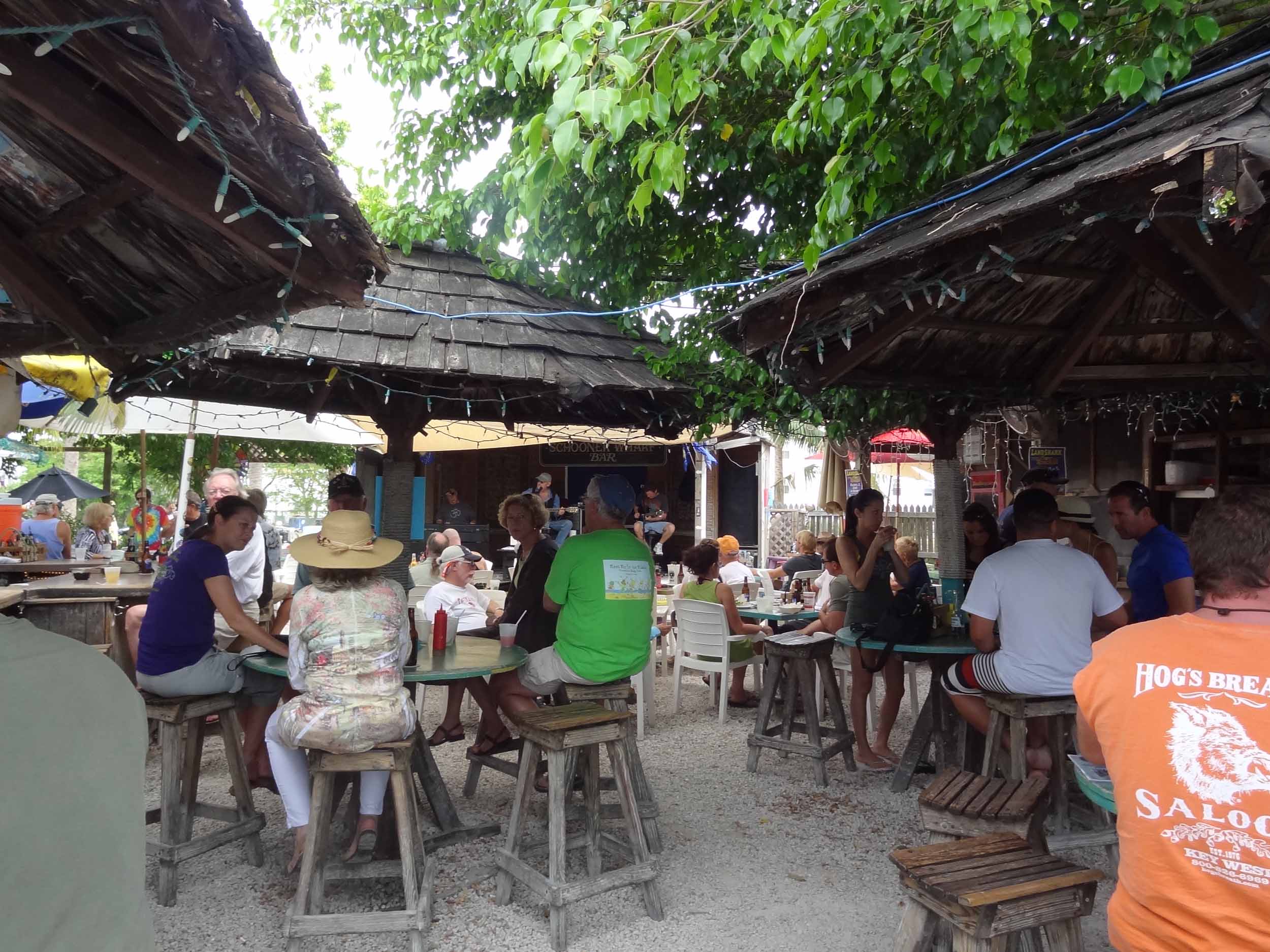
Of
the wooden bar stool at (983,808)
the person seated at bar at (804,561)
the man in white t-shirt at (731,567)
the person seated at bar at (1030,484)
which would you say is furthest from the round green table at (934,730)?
the person seated at bar at (804,561)

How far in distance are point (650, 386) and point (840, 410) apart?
2372 mm

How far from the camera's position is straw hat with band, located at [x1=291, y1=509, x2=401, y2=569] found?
140 inches

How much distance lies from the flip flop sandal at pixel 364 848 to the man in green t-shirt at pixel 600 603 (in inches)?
35.3

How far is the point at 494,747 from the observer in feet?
16.3

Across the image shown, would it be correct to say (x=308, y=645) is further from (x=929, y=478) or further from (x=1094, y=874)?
(x=929, y=478)

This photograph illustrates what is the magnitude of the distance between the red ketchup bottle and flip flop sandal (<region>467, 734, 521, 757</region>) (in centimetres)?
82

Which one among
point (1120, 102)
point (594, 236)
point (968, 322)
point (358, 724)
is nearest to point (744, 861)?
point (358, 724)

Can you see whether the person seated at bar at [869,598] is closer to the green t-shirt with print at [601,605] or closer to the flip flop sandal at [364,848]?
the green t-shirt with print at [601,605]

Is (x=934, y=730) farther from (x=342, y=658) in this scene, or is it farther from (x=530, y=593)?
(x=342, y=658)

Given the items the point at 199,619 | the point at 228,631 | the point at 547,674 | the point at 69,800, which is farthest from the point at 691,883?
the point at 228,631

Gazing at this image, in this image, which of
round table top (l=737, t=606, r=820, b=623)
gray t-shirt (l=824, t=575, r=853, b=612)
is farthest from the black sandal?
gray t-shirt (l=824, t=575, r=853, b=612)

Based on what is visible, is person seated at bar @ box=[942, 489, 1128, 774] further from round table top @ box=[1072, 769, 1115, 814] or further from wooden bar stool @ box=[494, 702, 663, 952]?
wooden bar stool @ box=[494, 702, 663, 952]

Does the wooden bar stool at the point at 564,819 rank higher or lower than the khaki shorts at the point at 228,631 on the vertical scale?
lower

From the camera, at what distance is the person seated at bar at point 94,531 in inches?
406
